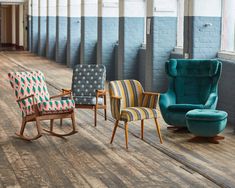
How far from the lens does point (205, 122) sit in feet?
21.6

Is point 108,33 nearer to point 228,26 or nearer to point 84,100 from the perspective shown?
point 228,26

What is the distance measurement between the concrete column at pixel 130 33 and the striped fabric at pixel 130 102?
17.2 ft

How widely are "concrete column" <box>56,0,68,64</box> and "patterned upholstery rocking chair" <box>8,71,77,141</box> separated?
38.8 feet

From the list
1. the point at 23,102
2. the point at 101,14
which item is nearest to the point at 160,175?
the point at 23,102

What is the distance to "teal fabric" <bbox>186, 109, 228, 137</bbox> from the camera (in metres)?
6.57

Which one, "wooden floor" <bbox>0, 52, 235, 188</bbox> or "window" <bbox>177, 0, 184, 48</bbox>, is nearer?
"wooden floor" <bbox>0, 52, 235, 188</bbox>

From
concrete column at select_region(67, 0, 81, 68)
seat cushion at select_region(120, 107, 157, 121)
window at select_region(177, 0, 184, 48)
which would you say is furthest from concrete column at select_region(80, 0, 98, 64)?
seat cushion at select_region(120, 107, 157, 121)

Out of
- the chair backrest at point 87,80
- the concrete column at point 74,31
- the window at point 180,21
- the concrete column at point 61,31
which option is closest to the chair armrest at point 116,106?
the chair backrest at point 87,80

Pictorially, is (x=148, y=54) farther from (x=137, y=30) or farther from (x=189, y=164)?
(x=189, y=164)

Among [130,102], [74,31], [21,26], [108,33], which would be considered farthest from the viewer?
[21,26]

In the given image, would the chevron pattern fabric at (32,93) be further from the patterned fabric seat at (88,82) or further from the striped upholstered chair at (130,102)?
the patterned fabric seat at (88,82)

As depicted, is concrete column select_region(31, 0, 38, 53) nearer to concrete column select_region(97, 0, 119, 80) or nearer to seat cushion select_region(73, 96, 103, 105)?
concrete column select_region(97, 0, 119, 80)

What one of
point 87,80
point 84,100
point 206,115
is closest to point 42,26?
point 87,80

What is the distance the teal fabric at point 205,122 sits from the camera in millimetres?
6574
